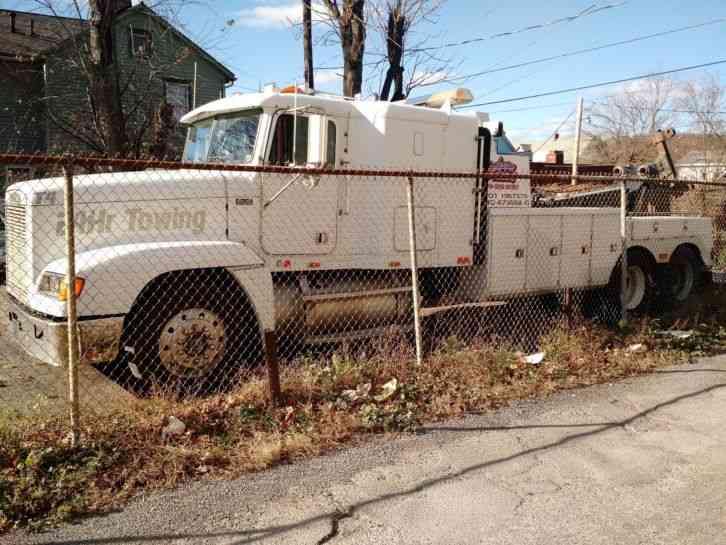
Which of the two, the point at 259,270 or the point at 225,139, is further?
the point at 225,139

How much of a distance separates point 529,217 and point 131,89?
17.7m

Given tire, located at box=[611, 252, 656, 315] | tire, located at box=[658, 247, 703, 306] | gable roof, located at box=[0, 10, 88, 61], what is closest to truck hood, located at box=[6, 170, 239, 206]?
tire, located at box=[611, 252, 656, 315]

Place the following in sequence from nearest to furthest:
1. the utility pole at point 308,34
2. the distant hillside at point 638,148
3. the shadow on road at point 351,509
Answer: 1. the shadow on road at point 351,509
2. the utility pole at point 308,34
3. the distant hillside at point 638,148

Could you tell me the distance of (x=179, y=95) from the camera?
24391mm

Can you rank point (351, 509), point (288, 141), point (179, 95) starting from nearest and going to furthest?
point (351, 509), point (288, 141), point (179, 95)

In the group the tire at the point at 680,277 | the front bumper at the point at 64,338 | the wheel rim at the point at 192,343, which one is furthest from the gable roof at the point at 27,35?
the tire at the point at 680,277

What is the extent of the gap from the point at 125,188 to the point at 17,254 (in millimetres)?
1109

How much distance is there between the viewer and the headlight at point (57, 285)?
15.4ft

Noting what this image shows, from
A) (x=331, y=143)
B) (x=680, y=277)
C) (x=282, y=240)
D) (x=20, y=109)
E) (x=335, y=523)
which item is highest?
(x=20, y=109)

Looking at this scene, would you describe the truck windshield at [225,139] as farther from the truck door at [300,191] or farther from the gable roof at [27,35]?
the gable roof at [27,35]

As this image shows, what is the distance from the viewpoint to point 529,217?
7.27 meters

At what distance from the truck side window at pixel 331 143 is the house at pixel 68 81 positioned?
13.4 meters

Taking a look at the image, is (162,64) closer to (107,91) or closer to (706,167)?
(107,91)

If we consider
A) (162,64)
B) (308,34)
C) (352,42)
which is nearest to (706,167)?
(352,42)
